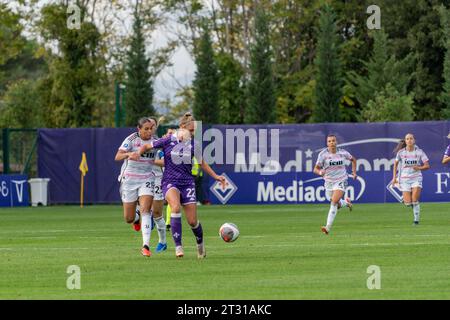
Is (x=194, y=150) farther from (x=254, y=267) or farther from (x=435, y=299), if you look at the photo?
(x=435, y=299)

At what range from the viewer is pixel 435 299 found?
13.2 meters

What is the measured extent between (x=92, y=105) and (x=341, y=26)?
730 inches

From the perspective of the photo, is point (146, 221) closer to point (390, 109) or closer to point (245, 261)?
point (245, 261)

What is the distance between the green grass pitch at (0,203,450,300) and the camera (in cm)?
1439

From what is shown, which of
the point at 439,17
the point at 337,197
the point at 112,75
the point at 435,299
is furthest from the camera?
the point at 112,75

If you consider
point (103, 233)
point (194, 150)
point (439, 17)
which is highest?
point (439, 17)

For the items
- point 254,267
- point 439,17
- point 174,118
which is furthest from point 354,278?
point 174,118

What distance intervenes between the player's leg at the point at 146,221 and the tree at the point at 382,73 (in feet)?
154

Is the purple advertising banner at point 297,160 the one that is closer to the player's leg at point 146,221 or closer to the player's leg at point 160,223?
the player's leg at point 160,223

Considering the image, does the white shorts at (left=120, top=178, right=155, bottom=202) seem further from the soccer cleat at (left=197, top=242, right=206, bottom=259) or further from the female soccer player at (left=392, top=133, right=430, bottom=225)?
the female soccer player at (left=392, top=133, right=430, bottom=225)

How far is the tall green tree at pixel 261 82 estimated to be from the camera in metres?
63.9

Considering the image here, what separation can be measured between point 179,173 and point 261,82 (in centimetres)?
4510

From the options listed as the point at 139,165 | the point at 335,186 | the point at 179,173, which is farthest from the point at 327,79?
the point at 179,173

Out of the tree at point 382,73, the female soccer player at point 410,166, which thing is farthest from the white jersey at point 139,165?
the tree at point 382,73
